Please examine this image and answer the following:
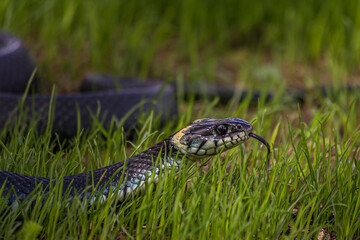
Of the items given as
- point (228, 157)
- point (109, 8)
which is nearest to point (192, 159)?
point (228, 157)

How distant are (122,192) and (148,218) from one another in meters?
0.24

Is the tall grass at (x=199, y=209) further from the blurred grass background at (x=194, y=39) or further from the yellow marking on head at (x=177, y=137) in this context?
the blurred grass background at (x=194, y=39)

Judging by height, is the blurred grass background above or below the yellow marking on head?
below

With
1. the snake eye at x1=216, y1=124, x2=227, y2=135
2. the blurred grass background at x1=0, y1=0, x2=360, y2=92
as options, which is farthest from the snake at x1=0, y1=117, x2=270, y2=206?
the blurred grass background at x1=0, y1=0, x2=360, y2=92

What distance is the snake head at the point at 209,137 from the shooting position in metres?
2.97

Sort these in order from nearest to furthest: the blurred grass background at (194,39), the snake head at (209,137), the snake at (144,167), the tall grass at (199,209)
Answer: the tall grass at (199,209) < the snake at (144,167) < the snake head at (209,137) < the blurred grass background at (194,39)

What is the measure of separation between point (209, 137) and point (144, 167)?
1.26 feet

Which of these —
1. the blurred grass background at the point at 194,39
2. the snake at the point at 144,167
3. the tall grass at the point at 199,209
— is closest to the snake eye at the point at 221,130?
the snake at the point at 144,167

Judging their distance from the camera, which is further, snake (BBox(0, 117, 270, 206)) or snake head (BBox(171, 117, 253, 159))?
snake head (BBox(171, 117, 253, 159))

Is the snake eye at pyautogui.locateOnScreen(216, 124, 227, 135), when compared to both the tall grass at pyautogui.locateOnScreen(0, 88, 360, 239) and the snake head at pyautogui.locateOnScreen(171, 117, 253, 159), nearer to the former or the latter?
the snake head at pyautogui.locateOnScreen(171, 117, 253, 159)

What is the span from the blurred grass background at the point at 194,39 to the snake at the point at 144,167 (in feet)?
11.0

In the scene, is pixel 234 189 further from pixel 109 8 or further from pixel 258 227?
pixel 109 8

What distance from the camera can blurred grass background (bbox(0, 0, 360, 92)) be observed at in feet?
21.8

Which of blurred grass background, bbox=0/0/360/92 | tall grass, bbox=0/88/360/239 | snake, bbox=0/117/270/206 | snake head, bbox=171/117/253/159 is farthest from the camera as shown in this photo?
blurred grass background, bbox=0/0/360/92
